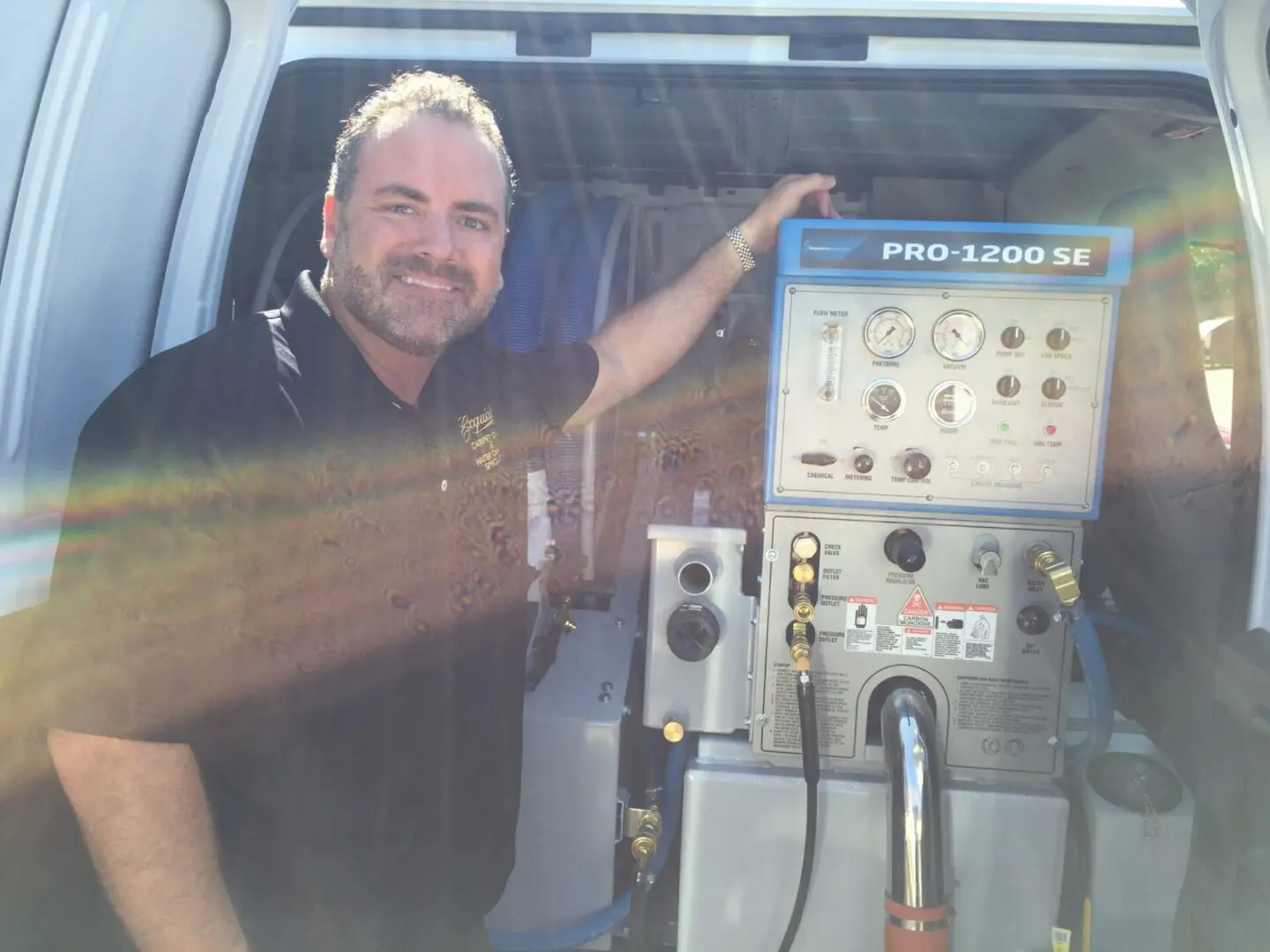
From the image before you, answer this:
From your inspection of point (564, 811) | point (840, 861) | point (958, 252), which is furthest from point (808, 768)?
point (958, 252)

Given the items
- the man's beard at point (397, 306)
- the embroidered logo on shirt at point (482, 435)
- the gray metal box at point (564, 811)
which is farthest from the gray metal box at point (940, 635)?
the man's beard at point (397, 306)

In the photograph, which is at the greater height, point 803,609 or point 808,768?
point 803,609

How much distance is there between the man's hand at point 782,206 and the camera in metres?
1.67

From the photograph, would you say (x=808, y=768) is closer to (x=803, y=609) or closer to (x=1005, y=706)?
(x=803, y=609)

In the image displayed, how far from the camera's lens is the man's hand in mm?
1667

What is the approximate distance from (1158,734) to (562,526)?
4.30 ft

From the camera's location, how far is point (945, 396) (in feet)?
4.75

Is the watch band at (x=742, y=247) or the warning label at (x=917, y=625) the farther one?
the watch band at (x=742, y=247)

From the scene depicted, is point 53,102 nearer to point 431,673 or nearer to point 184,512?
point 184,512

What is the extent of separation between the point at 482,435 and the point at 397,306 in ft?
0.93

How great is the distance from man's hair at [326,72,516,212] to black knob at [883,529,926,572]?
101 cm

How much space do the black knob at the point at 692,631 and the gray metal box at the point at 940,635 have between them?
0.10 meters

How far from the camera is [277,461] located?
1.27m

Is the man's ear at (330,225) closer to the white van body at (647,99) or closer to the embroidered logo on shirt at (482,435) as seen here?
the white van body at (647,99)
